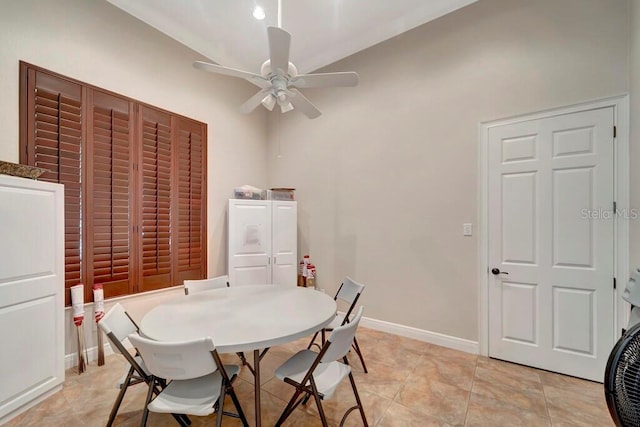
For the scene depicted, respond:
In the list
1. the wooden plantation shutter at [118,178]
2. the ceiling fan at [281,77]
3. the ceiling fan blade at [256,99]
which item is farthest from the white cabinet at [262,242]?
the ceiling fan at [281,77]

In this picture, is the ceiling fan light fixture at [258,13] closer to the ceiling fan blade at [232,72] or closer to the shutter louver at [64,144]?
the ceiling fan blade at [232,72]

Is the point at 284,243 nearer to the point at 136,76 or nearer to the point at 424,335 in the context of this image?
the point at 424,335

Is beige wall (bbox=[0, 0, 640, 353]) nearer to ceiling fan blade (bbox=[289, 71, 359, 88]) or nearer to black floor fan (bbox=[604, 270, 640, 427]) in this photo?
ceiling fan blade (bbox=[289, 71, 359, 88])

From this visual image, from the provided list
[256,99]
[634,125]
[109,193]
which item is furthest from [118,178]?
[634,125]

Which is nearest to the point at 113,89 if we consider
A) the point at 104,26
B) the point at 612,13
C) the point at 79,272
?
the point at 104,26

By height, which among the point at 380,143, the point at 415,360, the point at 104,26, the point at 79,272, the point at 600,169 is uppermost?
the point at 104,26

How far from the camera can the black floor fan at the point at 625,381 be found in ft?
2.64

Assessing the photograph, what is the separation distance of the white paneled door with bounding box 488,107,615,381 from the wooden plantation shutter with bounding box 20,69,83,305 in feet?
12.6

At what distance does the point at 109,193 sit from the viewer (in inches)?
103

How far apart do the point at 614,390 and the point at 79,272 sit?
3.49 meters

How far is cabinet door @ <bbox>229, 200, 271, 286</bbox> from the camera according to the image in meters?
3.38

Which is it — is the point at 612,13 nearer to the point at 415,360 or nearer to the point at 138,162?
the point at 415,360

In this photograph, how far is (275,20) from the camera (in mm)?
2953

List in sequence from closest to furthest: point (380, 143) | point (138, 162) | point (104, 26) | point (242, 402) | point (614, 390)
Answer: point (614, 390), point (242, 402), point (104, 26), point (138, 162), point (380, 143)
